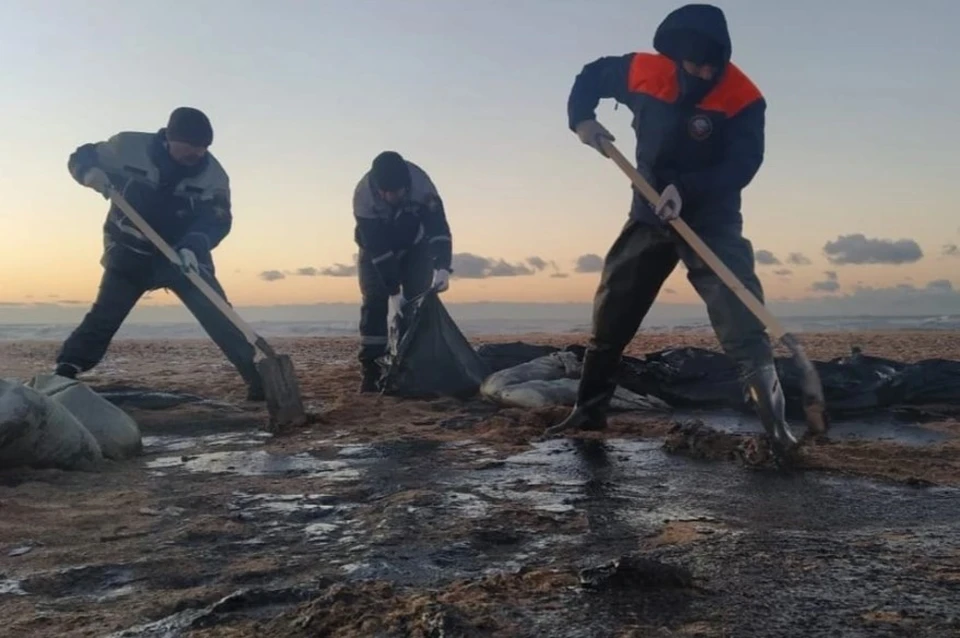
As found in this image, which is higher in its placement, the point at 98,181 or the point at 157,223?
the point at 98,181

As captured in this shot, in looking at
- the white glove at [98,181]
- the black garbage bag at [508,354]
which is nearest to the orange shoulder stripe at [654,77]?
the black garbage bag at [508,354]

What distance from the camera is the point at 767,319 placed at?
12.5 feet

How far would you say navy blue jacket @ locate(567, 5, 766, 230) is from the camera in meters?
3.98

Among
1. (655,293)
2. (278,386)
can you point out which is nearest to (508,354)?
(278,386)

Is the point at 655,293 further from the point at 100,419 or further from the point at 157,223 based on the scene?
the point at 157,223

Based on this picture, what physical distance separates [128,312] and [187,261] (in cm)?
75

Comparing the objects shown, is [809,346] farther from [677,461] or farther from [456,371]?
[677,461]

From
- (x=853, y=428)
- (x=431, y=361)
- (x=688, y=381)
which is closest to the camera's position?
(x=853, y=428)

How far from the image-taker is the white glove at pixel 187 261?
19.9 ft

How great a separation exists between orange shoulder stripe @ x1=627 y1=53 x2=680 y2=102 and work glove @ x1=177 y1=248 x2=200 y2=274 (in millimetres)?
3468

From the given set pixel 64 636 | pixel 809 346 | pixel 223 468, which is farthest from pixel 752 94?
Answer: pixel 809 346

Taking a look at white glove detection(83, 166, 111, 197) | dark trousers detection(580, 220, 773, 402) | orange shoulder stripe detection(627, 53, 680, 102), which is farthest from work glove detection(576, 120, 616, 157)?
white glove detection(83, 166, 111, 197)

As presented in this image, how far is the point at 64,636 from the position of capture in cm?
183

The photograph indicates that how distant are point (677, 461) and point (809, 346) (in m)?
9.91
